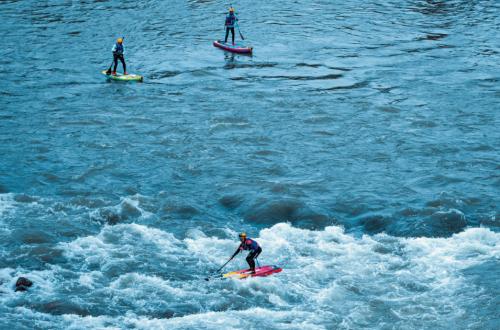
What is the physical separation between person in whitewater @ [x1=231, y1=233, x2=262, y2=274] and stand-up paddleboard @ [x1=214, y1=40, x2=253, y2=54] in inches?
952

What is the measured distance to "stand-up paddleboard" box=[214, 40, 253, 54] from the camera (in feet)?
153

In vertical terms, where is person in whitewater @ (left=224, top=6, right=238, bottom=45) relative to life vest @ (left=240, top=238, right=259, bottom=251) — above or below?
above

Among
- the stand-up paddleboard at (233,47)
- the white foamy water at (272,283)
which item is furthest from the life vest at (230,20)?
the white foamy water at (272,283)

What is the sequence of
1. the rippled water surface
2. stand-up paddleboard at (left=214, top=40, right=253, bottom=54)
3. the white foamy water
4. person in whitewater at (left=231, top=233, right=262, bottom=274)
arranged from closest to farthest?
the white foamy water → the rippled water surface → person in whitewater at (left=231, top=233, right=262, bottom=274) → stand-up paddleboard at (left=214, top=40, right=253, bottom=54)

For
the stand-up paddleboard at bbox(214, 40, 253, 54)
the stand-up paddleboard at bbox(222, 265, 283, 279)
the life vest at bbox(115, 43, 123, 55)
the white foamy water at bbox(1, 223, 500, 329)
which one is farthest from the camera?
the stand-up paddleboard at bbox(214, 40, 253, 54)

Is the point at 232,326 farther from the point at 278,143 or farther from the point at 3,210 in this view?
the point at 278,143

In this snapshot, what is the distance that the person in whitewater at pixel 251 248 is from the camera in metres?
24.0

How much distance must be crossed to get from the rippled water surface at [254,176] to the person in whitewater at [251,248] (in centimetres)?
57

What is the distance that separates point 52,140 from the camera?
112ft

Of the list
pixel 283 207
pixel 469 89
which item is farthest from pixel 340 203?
pixel 469 89

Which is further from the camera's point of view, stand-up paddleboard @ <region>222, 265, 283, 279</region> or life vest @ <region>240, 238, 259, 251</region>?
stand-up paddleboard @ <region>222, 265, 283, 279</region>

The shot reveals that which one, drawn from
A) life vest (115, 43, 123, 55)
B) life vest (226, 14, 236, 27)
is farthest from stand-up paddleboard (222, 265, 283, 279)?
life vest (226, 14, 236, 27)

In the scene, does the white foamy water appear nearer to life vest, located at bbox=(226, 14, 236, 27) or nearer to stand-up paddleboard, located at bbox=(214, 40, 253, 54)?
stand-up paddleboard, located at bbox=(214, 40, 253, 54)

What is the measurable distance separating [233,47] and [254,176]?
1797 cm
